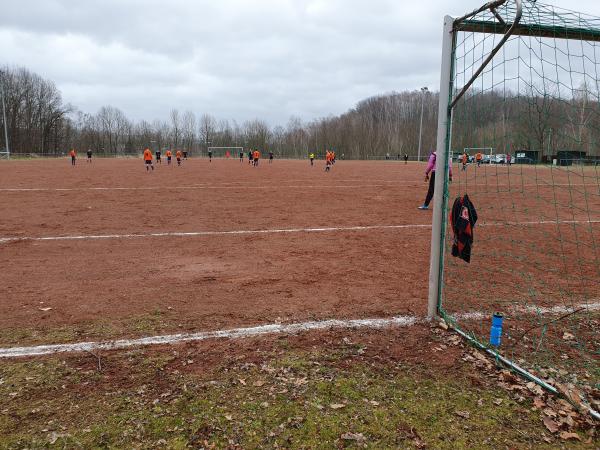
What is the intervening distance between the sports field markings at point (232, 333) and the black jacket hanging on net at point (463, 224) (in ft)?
2.85

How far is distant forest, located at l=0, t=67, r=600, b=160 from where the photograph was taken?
4637 mm

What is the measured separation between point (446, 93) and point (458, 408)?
2861mm

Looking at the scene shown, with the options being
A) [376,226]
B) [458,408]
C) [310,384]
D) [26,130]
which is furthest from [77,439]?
[26,130]

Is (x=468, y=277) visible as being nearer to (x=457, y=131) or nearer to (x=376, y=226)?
(x=457, y=131)

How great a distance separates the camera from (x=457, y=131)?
444cm

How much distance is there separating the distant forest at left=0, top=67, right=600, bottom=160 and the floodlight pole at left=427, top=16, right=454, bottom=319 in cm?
17

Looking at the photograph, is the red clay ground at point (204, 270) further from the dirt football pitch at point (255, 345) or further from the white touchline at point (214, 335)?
the white touchline at point (214, 335)

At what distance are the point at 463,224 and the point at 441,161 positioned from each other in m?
0.67

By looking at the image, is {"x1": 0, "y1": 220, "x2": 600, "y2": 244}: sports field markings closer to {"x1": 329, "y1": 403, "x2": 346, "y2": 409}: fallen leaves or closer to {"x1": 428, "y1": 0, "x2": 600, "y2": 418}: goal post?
{"x1": 428, "y1": 0, "x2": 600, "y2": 418}: goal post

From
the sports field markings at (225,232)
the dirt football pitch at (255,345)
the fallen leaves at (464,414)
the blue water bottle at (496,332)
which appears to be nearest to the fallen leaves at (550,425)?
the dirt football pitch at (255,345)

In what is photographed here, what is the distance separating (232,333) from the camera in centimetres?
402

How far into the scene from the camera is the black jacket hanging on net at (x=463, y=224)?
4.05 metres

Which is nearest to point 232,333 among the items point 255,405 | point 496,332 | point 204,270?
point 255,405

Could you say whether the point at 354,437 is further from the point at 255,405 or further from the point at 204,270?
the point at 204,270
